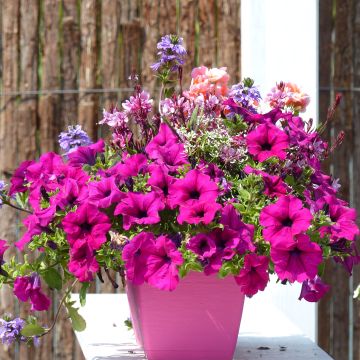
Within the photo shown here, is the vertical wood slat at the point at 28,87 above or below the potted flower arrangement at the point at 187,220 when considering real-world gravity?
above

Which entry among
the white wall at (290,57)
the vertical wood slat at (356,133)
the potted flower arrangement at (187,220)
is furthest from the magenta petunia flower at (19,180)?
the vertical wood slat at (356,133)

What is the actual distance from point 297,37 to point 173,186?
4.29ft

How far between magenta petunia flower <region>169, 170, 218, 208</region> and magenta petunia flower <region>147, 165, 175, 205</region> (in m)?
0.03

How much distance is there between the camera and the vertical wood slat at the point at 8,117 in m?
3.82

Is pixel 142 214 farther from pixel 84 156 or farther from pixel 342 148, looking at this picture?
pixel 342 148

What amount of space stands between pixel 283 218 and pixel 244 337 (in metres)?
0.56

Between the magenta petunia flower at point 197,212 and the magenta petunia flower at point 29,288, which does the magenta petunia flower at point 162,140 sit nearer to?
the magenta petunia flower at point 197,212

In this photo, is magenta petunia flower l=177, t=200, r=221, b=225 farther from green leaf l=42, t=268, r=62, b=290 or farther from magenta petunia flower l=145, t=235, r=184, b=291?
green leaf l=42, t=268, r=62, b=290

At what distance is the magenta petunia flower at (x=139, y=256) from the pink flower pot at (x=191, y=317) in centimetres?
13

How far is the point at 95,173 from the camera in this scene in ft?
6.47

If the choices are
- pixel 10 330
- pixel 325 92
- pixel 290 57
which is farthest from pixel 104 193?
pixel 325 92

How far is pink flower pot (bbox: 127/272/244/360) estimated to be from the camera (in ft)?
6.03

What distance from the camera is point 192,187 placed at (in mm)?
1732

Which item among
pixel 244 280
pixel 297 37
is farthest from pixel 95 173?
pixel 297 37
